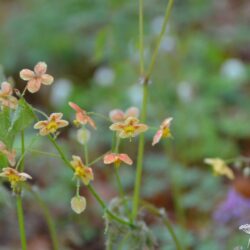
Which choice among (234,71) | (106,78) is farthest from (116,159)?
(234,71)

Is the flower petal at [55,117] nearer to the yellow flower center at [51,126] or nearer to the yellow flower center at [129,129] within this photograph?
the yellow flower center at [51,126]

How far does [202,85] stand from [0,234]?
1.35 metres

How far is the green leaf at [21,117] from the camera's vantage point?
1234 millimetres

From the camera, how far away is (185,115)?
2891 millimetres

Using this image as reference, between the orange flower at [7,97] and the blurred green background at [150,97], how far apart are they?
47cm

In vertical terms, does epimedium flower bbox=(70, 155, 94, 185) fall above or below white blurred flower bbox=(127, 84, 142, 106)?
below

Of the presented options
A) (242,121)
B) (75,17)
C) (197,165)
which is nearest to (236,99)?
(242,121)

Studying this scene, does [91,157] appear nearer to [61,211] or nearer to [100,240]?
[61,211]

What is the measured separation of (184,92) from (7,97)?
187 cm

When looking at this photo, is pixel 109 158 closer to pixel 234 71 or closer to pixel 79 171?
pixel 79 171

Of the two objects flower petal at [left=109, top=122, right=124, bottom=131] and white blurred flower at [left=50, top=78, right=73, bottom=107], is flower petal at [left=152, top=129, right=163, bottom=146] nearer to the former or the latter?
flower petal at [left=109, top=122, right=124, bottom=131]

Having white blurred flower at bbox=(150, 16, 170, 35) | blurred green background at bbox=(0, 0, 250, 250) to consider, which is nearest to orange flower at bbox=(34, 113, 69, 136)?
blurred green background at bbox=(0, 0, 250, 250)

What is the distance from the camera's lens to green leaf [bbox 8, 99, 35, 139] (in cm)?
123

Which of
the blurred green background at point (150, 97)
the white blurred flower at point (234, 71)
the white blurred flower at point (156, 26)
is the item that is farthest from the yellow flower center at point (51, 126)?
the white blurred flower at point (234, 71)
